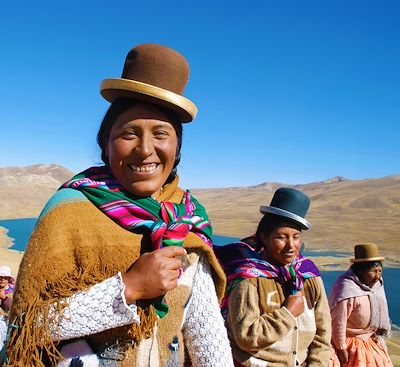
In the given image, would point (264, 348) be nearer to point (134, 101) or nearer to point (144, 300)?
point (144, 300)

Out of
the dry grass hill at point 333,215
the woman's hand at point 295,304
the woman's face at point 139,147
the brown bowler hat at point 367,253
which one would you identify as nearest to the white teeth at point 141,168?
the woman's face at point 139,147

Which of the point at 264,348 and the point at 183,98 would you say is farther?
the point at 264,348

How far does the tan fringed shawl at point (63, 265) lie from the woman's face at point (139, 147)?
0.53 feet

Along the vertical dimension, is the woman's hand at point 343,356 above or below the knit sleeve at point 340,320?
below

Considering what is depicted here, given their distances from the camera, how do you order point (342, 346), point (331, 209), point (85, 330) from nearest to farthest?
point (85, 330) < point (342, 346) < point (331, 209)

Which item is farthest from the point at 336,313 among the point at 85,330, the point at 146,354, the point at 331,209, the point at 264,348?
the point at 331,209

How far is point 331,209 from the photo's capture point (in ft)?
263

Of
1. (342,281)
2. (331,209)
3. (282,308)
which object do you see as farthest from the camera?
(331,209)

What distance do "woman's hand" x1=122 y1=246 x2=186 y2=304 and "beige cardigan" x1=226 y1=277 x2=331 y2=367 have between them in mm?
1428

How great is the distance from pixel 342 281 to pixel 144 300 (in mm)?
3296

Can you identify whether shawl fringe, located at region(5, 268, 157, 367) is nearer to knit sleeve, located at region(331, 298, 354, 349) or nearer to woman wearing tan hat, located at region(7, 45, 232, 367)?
woman wearing tan hat, located at region(7, 45, 232, 367)

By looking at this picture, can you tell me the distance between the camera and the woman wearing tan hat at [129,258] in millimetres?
1268

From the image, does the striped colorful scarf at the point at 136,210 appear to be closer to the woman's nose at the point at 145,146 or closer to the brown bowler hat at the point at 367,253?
the woman's nose at the point at 145,146

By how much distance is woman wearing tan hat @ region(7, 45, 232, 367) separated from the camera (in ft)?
4.16
